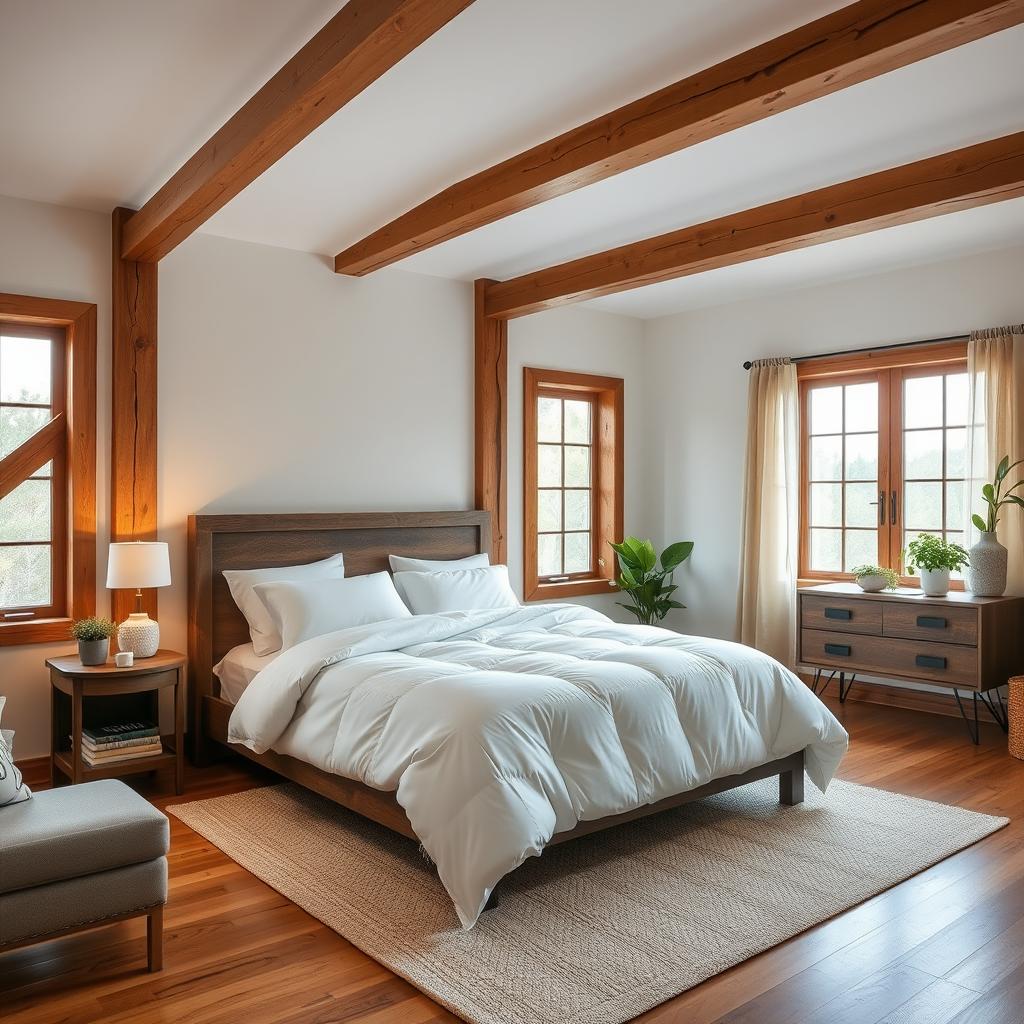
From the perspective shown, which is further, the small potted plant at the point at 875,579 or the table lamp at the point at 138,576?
the small potted plant at the point at 875,579

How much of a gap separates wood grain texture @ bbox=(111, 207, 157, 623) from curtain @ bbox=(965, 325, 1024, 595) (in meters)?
4.30

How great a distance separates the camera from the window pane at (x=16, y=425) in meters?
4.27

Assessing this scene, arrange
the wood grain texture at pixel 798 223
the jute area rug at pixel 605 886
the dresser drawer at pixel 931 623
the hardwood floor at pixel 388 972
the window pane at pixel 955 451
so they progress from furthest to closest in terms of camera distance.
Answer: the window pane at pixel 955 451 < the dresser drawer at pixel 931 623 < the wood grain texture at pixel 798 223 < the jute area rug at pixel 605 886 < the hardwood floor at pixel 388 972

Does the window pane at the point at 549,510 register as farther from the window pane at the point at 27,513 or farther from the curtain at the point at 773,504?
the window pane at the point at 27,513

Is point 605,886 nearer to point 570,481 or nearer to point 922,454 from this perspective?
point 922,454

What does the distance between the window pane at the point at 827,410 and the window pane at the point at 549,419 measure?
66.5 inches

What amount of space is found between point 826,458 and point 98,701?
449 centimetres

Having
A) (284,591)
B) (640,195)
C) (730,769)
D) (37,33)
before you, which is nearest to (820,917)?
(730,769)

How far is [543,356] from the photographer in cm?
624

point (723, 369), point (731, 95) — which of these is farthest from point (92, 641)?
point (723, 369)

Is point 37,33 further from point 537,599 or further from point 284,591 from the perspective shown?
point 537,599

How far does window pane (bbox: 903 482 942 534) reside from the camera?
5.50 m

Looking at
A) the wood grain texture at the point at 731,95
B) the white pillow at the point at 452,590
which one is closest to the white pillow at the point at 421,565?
the white pillow at the point at 452,590

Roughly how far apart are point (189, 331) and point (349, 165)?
4.48 feet
